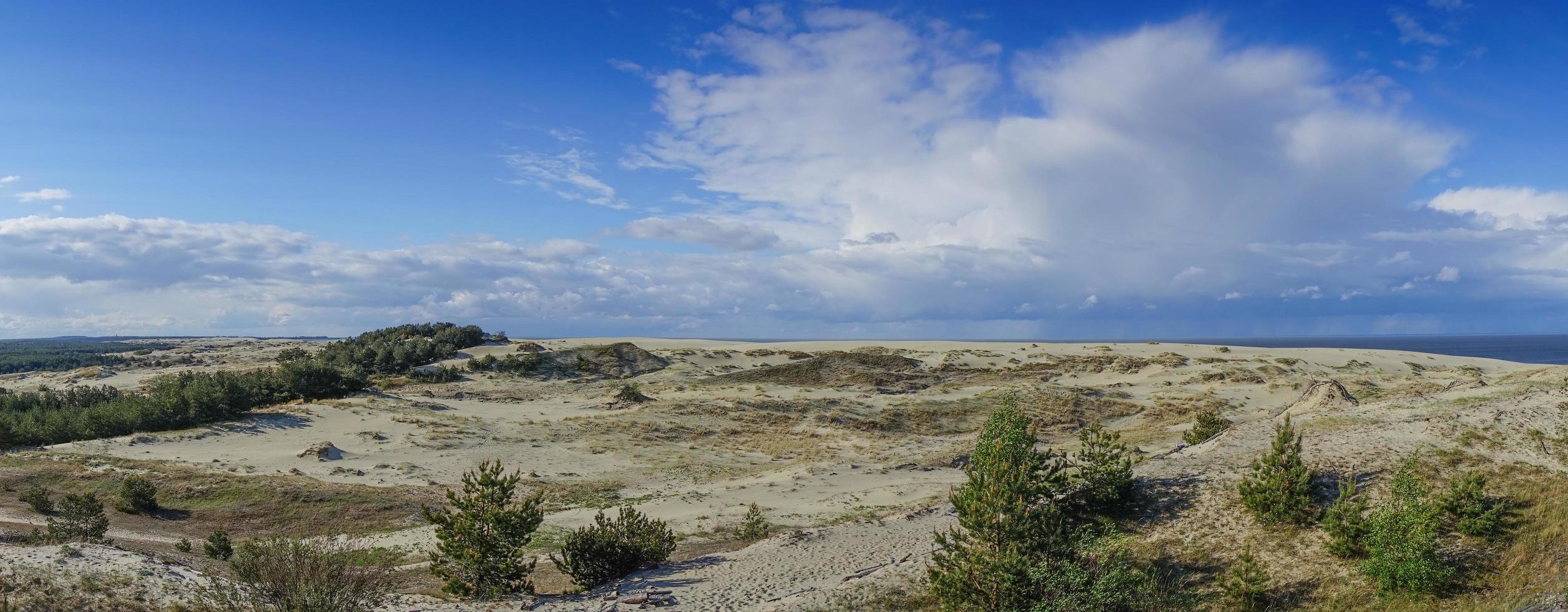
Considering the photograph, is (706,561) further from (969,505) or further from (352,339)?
(352,339)

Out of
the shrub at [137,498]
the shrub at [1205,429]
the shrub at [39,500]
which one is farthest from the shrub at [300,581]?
the shrub at [1205,429]

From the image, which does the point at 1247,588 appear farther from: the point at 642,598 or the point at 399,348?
the point at 399,348

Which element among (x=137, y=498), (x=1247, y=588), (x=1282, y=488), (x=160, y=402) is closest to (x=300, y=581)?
(x=1247, y=588)

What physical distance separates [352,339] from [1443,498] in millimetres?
91239

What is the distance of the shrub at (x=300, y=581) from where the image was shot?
34.9 ft

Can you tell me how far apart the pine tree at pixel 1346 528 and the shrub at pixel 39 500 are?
108 feet

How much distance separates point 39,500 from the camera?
2102 centimetres

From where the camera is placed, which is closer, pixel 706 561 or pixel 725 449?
pixel 706 561

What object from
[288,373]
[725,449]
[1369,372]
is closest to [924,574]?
[725,449]

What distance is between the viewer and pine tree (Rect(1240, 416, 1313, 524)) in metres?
14.4

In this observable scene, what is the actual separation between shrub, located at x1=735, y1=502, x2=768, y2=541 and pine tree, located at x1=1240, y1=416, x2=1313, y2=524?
12253mm

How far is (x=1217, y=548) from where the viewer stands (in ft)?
46.6

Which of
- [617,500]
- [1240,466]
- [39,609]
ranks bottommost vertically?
[617,500]

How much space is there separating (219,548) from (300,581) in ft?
30.9
